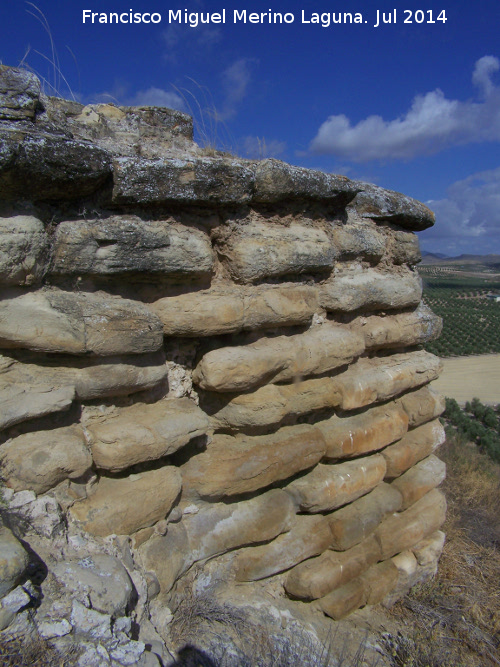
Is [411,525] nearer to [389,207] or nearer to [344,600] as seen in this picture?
[344,600]

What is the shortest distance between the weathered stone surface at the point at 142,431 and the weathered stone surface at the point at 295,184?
1.03 metres

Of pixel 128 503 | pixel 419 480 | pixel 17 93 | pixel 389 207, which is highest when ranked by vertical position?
pixel 17 93

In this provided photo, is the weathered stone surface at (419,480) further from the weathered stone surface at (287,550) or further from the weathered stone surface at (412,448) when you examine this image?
the weathered stone surface at (287,550)

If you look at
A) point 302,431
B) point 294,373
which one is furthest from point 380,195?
point 302,431

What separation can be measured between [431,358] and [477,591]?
138 centimetres

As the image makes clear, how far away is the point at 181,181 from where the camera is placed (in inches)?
79.2

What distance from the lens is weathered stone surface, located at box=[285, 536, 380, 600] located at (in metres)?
2.33

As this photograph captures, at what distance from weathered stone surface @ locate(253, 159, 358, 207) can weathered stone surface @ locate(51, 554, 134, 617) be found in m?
1.61

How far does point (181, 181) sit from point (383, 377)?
5.03 ft

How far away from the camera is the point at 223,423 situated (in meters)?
2.25

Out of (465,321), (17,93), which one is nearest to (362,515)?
(17,93)

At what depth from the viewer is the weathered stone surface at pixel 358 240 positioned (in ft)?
8.90

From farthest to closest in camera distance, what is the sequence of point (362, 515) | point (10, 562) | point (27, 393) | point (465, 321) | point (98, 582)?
point (465, 321), point (362, 515), point (27, 393), point (98, 582), point (10, 562)

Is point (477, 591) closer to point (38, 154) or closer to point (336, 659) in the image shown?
point (336, 659)
